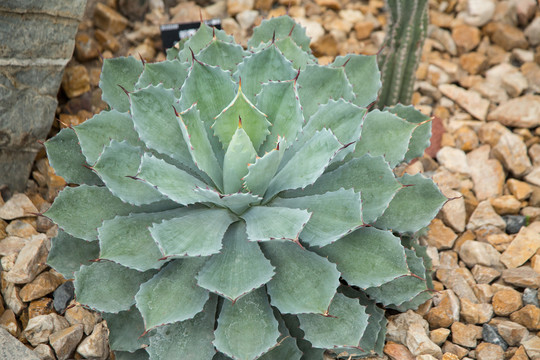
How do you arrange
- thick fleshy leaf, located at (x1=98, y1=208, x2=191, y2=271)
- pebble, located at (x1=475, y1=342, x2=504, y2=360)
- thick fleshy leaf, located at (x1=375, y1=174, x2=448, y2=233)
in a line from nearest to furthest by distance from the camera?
1. thick fleshy leaf, located at (x1=98, y1=208, x2=191, y2=271)
2. thick fleshy leaf, located at (x1=375, y1=174, x2=448, y2=233)
3. pebble, located at (x1=475, y1=342, x2=504, y2=360)

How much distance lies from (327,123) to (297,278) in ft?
1.83

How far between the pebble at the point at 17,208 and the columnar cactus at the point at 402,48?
186 cm

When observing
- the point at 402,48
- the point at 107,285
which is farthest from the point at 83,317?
the point at 402,48

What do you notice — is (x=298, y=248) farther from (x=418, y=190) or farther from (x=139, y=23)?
(x=139, y=23)

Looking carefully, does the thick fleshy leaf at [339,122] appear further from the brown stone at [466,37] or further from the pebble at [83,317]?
the brown stone at [466,37]

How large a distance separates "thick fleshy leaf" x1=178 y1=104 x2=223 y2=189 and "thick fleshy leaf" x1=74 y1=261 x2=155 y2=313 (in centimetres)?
40

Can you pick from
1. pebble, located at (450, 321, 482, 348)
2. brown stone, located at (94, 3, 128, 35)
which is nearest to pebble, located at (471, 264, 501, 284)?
pebble, located at (450, 321, 482, 348)

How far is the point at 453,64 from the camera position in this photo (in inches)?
125

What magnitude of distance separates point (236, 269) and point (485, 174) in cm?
170

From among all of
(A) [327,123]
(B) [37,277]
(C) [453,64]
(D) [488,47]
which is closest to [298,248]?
(A) [327,123]

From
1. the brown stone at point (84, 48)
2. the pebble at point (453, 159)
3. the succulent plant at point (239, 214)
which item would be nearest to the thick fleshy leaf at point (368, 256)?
the succulent plant at point (239, 214)

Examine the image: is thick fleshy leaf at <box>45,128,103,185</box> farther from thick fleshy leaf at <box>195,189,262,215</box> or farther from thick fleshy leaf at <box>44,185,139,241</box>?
thick fleshy leaf at <box>195,189,262,215</box>

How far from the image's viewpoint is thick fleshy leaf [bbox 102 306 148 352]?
1708mm

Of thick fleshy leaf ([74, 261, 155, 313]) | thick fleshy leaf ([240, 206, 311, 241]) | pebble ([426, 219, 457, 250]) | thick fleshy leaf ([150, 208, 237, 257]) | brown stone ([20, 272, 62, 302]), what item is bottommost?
pebble ([426, 219, 457, 250])
